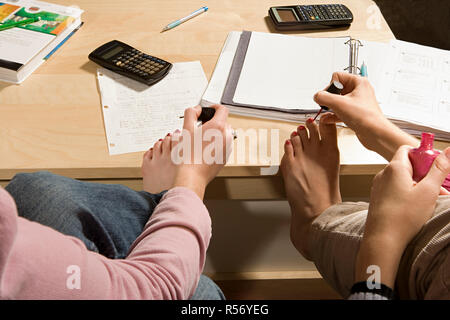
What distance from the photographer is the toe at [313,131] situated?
792mm

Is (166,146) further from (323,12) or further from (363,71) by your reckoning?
(323,12)

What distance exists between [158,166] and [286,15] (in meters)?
0.51

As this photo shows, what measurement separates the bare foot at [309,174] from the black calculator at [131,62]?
283 mm

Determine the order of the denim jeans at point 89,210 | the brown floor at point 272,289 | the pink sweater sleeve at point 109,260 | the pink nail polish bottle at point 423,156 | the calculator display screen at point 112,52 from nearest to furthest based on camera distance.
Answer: the pink sweater sleeve at point 109,260
the denim jeans at point 89,210
the pink nail polish bottle at point 423,156
the calculator display screen at point 112,52
the brown floor at point 272,289

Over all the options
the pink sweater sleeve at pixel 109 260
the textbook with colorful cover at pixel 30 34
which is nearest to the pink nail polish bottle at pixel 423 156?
the pink sweater sleeve at pixel 109 260

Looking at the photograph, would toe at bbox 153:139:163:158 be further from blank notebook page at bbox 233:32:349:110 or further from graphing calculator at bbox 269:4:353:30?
graphing calculator at bbox 269:4:353:30

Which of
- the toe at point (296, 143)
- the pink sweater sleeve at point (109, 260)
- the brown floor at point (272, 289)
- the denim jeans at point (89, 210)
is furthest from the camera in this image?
the brown floor at point (272, 289)

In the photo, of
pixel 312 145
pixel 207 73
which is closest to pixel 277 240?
pixel 312 145

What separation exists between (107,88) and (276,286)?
0.71 metres

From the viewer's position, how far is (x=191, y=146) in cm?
76

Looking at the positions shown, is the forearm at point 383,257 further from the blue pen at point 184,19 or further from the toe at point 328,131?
the blue pen at point 184,19

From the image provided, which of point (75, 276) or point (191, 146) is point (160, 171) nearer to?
point (191, 146)

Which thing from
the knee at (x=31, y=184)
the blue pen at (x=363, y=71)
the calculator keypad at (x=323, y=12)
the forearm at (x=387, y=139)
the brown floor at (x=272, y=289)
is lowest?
the brown floor at (x=272, y=289)

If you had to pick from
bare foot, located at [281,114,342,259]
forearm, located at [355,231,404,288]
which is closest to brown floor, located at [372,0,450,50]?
bare foot, located at [281,114,342,259]
